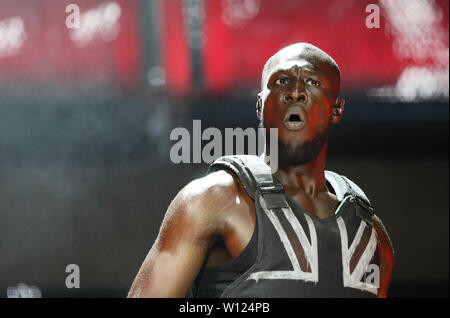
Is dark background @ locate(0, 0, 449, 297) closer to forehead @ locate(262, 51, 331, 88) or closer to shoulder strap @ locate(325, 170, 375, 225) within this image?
shoulder strap @ locate(325, 170, 375, 225)

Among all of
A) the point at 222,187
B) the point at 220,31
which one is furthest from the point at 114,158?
the point at 222,187

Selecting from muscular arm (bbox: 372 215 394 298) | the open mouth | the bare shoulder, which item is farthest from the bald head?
muscular arm (bbox: 372 215 394 298)

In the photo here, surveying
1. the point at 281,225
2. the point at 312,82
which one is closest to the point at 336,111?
the point at 312,82

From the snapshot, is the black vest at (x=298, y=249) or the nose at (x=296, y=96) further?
the nose at (x=296, y=96)

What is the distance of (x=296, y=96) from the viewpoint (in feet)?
5.45

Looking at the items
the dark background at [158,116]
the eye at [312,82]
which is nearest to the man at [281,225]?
the eye at [312,82]

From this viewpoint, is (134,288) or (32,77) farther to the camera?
(32,77)

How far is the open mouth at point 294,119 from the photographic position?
166cm

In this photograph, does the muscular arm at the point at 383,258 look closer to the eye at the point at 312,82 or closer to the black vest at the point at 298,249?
the black vest at the point at 298,249

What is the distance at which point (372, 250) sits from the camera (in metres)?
1.71

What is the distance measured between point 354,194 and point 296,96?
0.40 metres

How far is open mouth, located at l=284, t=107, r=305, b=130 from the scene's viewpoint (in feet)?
5.45
